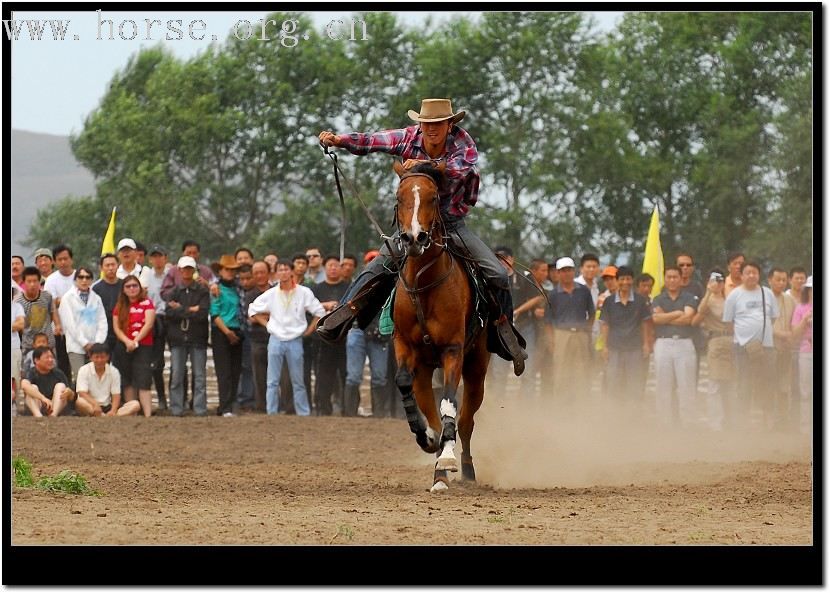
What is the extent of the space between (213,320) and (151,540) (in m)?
10.6

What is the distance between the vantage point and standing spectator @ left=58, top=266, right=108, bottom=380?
17.6 meters

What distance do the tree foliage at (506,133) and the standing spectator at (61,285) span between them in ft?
28.8

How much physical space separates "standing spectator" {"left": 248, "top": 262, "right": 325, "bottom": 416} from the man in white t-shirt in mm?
1799

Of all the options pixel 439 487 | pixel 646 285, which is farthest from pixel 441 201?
pixel 646 285

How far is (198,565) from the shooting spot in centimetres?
755

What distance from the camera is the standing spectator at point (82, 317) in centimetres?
1764

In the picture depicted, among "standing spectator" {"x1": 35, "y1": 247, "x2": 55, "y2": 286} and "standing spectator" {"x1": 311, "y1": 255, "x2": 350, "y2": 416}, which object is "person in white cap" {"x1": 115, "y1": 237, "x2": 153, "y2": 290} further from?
"standing spectator" {"x1": 311, "y1": 255, "x2": 350, "y2": 416}

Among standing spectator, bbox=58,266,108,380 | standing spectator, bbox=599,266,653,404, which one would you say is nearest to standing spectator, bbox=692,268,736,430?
standing spectator, bbox=599,266,653,404

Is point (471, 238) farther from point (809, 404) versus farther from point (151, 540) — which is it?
point (809, 404)

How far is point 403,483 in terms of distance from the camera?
40.2 ft

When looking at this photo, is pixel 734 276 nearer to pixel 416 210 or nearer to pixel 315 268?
pixel 315 268

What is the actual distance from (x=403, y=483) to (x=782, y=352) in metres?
7.72

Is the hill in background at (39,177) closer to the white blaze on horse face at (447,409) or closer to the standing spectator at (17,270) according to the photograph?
the standing spectator at (17,270)

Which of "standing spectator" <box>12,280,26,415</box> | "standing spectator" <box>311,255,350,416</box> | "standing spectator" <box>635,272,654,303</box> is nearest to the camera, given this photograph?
"standing spectator" <box>12,280,26,415</box>
